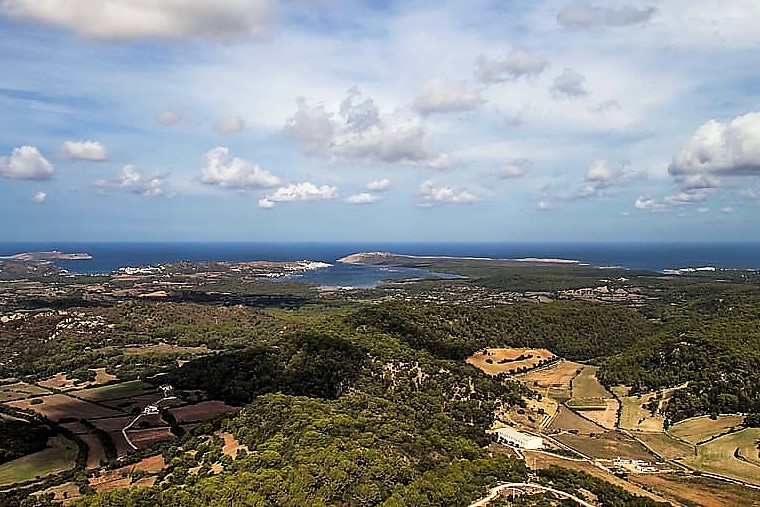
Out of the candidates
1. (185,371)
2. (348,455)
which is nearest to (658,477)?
(348,455)

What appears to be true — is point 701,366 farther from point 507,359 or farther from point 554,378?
point 507,359

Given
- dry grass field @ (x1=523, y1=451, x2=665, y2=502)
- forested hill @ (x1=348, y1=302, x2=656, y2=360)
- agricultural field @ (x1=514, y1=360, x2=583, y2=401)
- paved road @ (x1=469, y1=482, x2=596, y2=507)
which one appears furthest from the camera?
forested hill @ (x1=348, y1=302, x2=656, y2=360)

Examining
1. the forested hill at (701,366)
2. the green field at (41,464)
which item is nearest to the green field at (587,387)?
the forested hill at (701,366)

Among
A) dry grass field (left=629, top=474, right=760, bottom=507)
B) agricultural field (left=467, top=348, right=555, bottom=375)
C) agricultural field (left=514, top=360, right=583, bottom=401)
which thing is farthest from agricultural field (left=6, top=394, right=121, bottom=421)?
dry grass field (left=629, top=474, right=760, bottom=507)

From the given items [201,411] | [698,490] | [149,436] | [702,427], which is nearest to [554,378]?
[702,427]

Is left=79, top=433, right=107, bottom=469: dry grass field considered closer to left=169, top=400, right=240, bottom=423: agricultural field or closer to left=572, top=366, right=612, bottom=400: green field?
left=169, top=400, right=240, bottom=423: agricultural field

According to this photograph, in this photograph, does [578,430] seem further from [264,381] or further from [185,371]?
[185,371]

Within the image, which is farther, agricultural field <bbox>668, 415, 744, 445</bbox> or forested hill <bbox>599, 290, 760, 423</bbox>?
forested hill <bbox>599, 290, 760, 423</bbox>
